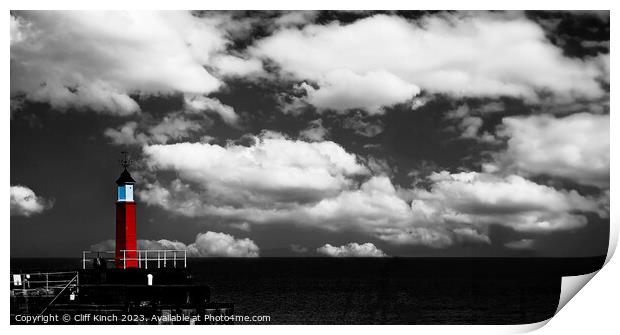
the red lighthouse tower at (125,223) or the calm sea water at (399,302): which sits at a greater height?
the red lighthouse tower at (125,223)

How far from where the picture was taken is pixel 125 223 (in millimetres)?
15781

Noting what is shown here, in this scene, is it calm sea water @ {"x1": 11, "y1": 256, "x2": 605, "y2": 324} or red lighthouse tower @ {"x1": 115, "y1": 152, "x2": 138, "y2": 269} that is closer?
red lighthouse tower @ {"x1": 115, "y1": 152, "x2": 138, "y2": 269}

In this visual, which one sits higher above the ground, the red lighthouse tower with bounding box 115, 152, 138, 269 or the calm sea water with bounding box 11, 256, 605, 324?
the red lighthouse tower with bounding box 115, 152, 138, 269

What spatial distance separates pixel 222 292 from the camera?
3953 centimetres

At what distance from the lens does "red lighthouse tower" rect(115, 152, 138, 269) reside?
15.7 metres

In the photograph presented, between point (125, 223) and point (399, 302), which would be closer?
point (125, 223)

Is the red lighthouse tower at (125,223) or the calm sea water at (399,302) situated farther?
the calm sea water at (399,302)

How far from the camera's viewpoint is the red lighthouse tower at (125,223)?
1566 centimetres
